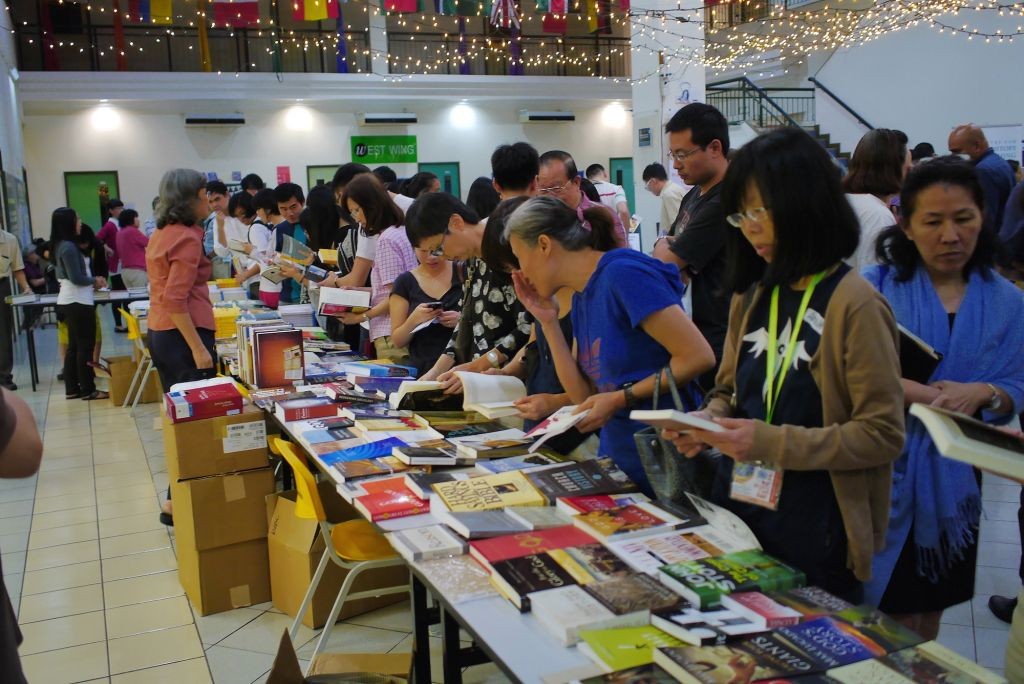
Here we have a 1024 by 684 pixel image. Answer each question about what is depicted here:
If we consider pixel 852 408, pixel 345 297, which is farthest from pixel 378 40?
pixel 852 408

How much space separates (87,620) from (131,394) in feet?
15.2

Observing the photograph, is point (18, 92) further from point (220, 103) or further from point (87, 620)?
point (87, 620)

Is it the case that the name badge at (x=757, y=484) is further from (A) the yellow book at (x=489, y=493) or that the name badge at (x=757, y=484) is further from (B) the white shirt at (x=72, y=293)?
(B) the white shirt at (x=72, y=293)

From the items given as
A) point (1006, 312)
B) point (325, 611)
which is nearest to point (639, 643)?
Result: point (1006, 312)

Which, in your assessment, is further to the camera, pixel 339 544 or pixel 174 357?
pixel 174 357

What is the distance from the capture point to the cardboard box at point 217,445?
11.9ft

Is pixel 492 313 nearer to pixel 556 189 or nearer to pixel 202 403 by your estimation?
pixel 556 189

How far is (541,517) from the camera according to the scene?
7.24 feet

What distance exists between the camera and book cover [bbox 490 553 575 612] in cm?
180

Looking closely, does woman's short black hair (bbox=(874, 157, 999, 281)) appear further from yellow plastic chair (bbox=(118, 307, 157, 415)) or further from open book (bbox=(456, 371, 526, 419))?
yellow plastic chair (bbox=(118, 307, 157, 415))

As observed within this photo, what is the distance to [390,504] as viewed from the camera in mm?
2395

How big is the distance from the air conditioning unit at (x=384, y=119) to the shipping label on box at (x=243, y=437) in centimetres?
1473

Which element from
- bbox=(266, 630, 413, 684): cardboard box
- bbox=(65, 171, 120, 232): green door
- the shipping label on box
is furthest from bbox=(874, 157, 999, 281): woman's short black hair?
bbox=(65, 171, 120, 232): green door

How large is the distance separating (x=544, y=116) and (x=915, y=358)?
1717cm
